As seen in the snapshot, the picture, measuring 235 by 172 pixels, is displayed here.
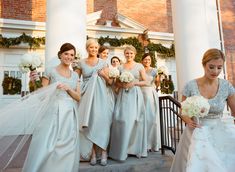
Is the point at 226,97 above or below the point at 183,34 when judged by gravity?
below

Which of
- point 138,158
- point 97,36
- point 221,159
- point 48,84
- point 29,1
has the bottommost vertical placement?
point 138,158

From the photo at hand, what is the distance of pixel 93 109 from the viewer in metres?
3.85

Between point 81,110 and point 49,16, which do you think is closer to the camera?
point 81,110

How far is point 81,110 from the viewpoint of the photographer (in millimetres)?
3961

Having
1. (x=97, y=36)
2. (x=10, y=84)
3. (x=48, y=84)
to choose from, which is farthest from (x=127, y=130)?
(x=97, y=36)

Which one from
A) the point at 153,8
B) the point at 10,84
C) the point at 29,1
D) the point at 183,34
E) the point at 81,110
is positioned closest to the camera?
the point at 81,110

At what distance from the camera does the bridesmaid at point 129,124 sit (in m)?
4.02

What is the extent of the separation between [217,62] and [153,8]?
8.05 meters

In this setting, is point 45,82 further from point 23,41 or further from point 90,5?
point 90,5

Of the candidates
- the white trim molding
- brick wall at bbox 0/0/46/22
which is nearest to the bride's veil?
the white trim molding

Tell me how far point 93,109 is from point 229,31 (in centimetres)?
940

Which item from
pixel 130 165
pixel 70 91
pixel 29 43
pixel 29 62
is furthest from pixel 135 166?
pixel 29 43

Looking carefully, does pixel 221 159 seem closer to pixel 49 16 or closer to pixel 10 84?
pixel 49 16

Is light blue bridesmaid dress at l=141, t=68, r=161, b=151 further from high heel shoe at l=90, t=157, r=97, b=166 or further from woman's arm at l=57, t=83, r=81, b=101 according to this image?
woman's arm at l=57, t=83, r=81, b=101
